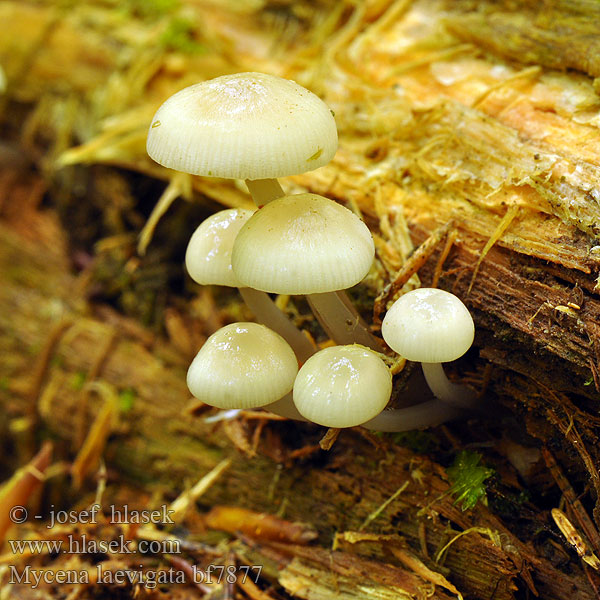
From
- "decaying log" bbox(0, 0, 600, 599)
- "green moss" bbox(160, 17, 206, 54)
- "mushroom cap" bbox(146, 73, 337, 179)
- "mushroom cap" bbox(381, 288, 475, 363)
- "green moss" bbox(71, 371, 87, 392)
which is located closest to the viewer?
"mushroom cap" bbox(146, 73, 337, 179)

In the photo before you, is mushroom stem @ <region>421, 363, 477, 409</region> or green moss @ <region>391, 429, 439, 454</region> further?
green moss @ <region>391, 429, 439, 454</region>

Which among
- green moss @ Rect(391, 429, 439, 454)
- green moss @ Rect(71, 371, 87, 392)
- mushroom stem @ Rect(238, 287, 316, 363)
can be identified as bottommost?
green moss @ Rect(71, 371, 87, 392)

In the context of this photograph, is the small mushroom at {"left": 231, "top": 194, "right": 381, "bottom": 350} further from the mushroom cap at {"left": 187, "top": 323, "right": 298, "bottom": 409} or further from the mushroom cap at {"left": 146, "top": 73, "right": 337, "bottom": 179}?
the mushroom cap at {"left": 187, "top": 323, "right": 298, "bottom": 409}

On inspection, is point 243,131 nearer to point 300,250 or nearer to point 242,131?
point 242,131

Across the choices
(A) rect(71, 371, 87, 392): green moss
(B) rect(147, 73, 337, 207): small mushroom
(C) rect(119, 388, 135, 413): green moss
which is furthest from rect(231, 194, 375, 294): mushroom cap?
(A) rect(71, 371, 87, 392): green moss

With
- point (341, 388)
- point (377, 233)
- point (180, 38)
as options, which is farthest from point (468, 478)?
point (180, 38)

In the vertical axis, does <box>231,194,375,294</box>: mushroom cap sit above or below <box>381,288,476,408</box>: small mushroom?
above

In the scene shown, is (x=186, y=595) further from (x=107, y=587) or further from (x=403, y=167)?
(x=403, y=167)

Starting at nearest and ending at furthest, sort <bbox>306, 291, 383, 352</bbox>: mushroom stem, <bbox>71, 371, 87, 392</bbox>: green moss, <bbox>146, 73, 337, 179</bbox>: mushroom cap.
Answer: <bbox>146, 73, 337, 179</bbox>: mushroom cap < <bbox>306, 291, 383, 352</bbox>: mushroom stem < <bbox>71, 371, 87, 392</bbox>: green moss
